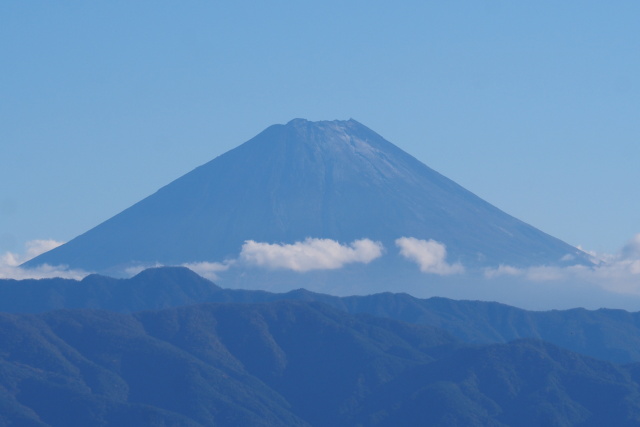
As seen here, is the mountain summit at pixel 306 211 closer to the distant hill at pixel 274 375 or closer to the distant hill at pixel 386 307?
the distant hill at pixel 386 307

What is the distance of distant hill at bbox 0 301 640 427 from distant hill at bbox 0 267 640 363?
2345cm

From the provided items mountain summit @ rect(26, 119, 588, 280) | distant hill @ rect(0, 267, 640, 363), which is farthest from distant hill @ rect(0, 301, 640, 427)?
mountain summit @ rect(26, 119, 588, 280)

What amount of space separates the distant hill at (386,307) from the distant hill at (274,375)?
2345 centimetres

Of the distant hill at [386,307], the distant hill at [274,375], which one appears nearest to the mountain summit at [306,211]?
the distant hill at [386,307]

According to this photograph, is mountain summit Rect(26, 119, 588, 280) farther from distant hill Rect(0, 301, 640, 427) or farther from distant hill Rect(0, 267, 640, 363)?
distant hill Rect(0, 301, 640, 427)

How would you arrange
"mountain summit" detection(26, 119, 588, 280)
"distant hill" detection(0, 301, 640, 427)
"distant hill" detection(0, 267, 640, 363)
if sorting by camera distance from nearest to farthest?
"distant hill" detection(0, 301, 640, 427)
"distant hill" detection(0, 267, 640, 363)
"mountain summit" detection(26, 119, 588, 280)

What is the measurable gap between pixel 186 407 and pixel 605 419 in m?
25.2

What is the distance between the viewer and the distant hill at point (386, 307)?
12100cm

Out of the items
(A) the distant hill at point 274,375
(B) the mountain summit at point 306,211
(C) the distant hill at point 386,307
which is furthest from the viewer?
(B) the mountain summit at point 306,211

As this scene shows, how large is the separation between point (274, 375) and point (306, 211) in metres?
74.6

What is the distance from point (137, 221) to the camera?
177250mm

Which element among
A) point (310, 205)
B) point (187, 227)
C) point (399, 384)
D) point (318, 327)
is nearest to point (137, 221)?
point (187, 227)

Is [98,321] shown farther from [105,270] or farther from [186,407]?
[105,270]

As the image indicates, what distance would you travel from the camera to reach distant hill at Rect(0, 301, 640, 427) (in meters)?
79.0
